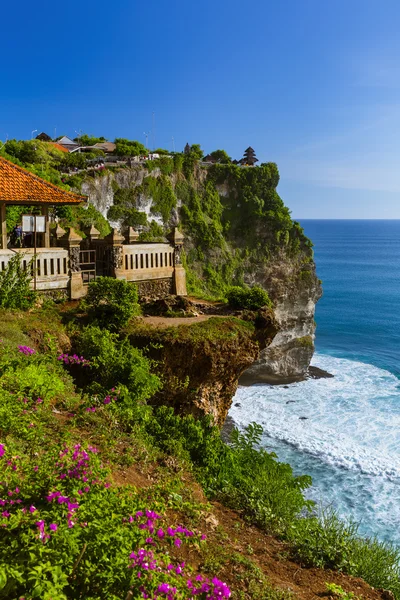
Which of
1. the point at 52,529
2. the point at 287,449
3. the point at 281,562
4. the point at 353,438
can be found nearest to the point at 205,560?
the point at 281,562

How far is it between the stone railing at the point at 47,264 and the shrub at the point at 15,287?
1.04 ft

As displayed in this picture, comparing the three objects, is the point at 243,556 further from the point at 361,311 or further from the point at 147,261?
the point at 361,311

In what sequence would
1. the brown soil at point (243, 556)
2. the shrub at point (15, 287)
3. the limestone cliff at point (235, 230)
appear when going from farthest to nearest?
the limestone cliff at point (235, 230)
the shrub at point (15, 287)
the brown soil at point (243, 556)

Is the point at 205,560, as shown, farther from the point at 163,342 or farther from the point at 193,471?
the point at 163,342

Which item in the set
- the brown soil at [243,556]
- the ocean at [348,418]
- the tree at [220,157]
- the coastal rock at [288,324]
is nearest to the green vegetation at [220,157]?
the tree at [220,157]

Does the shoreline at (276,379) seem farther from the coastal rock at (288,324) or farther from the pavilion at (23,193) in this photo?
the pavilion at (23,193)

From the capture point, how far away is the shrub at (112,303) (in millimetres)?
14555

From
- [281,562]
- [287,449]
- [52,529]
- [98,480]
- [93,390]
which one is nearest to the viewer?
[52,529]

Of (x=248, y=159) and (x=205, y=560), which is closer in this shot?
(x=205, y=560)

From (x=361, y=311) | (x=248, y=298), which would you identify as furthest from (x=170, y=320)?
(x=361, y=311)

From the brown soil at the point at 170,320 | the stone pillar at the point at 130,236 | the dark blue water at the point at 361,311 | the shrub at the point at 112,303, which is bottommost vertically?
the dark blue water at the point at 361,311

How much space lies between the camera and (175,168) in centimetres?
5278

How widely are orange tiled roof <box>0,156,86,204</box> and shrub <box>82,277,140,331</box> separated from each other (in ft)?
11.9

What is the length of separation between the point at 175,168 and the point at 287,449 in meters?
34.0
